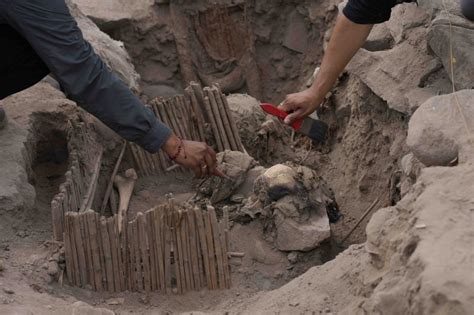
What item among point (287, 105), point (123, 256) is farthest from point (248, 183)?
point (123, 256)

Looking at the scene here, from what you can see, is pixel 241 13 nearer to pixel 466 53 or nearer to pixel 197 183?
pixel 197 183

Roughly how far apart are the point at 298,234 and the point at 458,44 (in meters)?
1.40

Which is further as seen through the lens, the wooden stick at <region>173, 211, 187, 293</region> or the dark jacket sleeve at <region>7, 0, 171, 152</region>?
the wooden stick at <region>173, 211, 187, 293</region>

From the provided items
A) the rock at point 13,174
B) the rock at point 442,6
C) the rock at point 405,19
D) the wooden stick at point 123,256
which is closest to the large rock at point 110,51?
the rock at point 13,174

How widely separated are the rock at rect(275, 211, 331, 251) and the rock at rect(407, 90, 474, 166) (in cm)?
115

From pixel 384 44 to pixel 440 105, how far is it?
6.45ft

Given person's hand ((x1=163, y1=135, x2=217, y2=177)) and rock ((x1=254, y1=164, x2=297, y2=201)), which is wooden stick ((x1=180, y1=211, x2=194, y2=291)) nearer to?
person's hand ((x1=163, y1=135, x2=217, y2=177))

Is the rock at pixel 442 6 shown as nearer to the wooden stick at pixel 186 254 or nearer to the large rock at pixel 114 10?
the wooden stick at pixel 186 254

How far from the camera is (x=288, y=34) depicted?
23.8 ft

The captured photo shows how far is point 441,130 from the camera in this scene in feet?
10.8

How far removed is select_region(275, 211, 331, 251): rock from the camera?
14.5 feet

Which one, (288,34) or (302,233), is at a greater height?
(288,34)

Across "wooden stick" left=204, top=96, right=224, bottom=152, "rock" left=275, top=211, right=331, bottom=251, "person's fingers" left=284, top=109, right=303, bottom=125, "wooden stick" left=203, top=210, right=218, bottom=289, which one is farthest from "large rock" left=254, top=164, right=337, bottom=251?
"wooden stick" left=204, top=96, right=224, bottom=152

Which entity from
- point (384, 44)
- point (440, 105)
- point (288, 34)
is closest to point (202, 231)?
point (440, 105)
